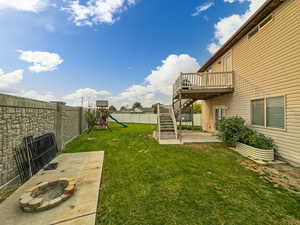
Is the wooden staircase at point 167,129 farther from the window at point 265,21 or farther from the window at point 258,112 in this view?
the window at point 265,21

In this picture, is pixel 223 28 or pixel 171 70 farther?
pixel 171 70

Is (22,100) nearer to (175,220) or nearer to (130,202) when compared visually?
(130,202)

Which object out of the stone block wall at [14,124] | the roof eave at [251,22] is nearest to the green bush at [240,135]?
the roof eave at [251,22]

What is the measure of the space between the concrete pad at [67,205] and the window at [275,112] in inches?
252

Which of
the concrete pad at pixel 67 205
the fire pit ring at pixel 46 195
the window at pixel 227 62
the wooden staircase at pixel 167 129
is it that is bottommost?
the concrete pad at pixel 67 205

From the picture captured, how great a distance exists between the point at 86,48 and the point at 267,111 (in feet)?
44.8

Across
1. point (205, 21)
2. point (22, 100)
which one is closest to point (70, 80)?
point (22, 100)

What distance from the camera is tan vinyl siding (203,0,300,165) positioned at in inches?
166

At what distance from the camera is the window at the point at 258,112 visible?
5617mm

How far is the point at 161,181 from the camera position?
3.26 m

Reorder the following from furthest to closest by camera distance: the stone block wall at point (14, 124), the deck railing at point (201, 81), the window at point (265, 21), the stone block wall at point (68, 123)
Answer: the deck railing at point (201, 81) < the stone block wall at point (68, 123) < the window at point (265, 21) < the stone block wall at point (14, 124)

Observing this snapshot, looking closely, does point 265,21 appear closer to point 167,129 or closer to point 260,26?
point 260,26

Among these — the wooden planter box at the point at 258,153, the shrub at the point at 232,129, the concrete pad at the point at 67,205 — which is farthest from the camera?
the shrub at the point at 232,129

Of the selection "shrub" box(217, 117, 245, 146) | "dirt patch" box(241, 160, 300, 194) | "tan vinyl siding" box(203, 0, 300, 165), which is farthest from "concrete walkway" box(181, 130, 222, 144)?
"dirt patch" box(241, 160, 300, 194)
